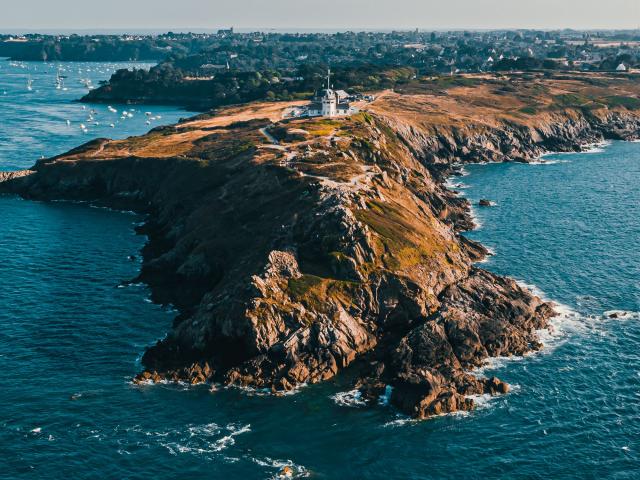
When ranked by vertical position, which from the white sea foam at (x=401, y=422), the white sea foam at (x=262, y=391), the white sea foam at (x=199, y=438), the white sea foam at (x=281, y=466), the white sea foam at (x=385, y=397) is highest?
the white sea foam at (x=385, y=397)

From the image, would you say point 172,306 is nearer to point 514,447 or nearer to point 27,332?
point 27,332

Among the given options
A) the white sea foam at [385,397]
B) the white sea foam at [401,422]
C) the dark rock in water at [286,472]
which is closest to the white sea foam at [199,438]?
the dark rock in water at [286,472]

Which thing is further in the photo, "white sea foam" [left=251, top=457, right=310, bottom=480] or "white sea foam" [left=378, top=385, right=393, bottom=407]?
"white sea foam" [left=378, top=385, right=393, bottom=407]

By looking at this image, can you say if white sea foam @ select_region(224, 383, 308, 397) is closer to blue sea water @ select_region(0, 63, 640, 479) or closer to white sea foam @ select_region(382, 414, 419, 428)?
blue sea water @ select_region(0, 63, 640, 479)

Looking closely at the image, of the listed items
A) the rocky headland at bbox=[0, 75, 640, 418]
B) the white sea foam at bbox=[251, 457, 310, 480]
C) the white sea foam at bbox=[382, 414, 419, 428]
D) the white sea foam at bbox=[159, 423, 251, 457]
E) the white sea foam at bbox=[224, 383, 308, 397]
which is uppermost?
the rocky headland at bbox=[0, 75, 640, 418]

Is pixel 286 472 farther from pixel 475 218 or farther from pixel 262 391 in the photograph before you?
pixel 475 218

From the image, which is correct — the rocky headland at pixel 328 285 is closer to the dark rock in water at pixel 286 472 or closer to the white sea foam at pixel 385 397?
the white sea foam at pixel 385 397

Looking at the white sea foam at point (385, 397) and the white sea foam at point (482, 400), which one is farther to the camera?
the white sea foam at point (385, 397)

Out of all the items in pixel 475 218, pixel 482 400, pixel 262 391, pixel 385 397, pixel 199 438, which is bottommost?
pixel 199 438

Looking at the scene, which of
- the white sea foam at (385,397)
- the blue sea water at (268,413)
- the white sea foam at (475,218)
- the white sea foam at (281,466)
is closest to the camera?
the white sea foam at (281,466)

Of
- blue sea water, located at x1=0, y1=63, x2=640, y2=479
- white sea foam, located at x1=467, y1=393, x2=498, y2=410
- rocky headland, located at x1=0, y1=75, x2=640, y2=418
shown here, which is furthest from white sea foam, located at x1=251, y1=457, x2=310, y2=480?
white sea foam, located at x1=467, y1=393, x2=498, y2=410

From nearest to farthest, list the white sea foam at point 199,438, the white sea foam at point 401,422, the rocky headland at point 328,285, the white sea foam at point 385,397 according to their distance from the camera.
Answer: the white sea foam at point 199,438 → the white sea foam at point 401,422 → the white sea foam at point 385,397 → the rocky headland at point 328,285

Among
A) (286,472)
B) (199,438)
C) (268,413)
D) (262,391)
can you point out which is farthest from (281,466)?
(262,391)
